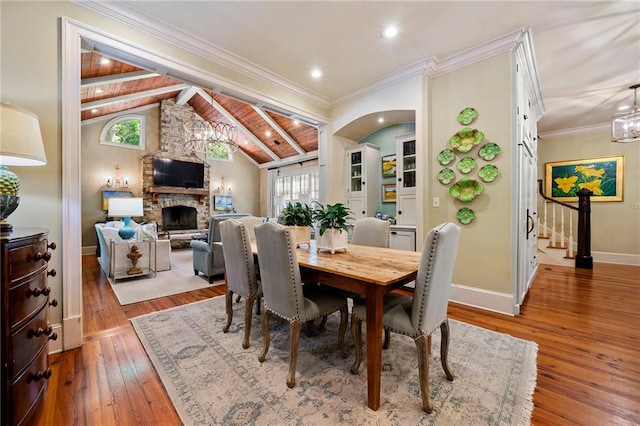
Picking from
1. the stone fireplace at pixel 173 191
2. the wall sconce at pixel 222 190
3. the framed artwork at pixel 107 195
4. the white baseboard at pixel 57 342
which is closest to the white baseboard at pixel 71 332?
the white baseboard at pixel 57 342

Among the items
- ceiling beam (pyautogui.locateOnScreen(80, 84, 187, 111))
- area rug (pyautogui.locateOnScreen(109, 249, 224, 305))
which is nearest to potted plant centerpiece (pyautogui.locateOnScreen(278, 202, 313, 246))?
area rug (pyautogui.locateOnScreen(109, 249, 224, 305))

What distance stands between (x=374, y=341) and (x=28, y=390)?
1723mm

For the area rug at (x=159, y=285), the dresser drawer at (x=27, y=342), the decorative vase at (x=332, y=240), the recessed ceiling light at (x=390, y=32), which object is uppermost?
the recessed ceiling light at (x=390, y=32)

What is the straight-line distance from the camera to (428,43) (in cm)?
285

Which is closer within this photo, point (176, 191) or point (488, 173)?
point (488, 173)

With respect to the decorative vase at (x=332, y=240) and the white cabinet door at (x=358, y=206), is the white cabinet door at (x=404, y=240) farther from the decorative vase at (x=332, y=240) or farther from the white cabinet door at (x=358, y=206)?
the decorative vase at (x=332, y=240)

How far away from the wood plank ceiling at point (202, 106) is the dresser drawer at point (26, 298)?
358 cm

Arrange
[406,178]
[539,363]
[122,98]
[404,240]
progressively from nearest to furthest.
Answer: [539,363]
[404,240]
[406,178]
[122,98]

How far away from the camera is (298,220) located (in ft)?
7.93

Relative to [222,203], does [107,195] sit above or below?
above

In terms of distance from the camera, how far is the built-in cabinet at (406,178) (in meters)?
3.92

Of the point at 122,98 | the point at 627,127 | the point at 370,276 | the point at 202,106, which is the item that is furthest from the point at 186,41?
the point at 202,106

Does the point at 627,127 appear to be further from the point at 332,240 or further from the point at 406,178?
the point at 332,240

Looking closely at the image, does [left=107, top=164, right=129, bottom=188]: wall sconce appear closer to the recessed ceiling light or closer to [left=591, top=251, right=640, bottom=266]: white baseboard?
the recessed ceiling light
